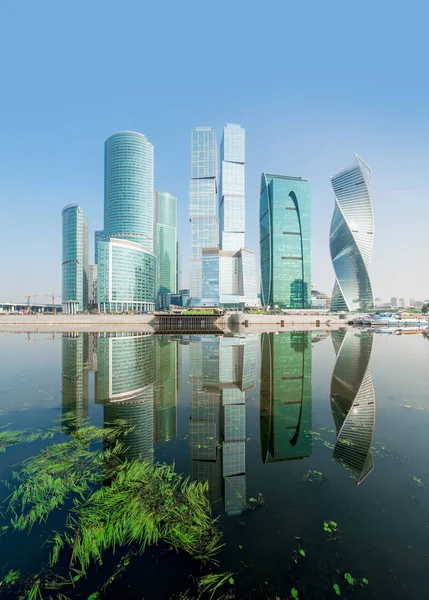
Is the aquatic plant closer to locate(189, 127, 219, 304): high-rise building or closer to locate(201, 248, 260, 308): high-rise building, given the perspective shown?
locate(201, 248, 260, 308): high-rise building

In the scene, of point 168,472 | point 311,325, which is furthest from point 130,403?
point 311,325

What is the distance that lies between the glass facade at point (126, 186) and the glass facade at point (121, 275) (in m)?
18.5

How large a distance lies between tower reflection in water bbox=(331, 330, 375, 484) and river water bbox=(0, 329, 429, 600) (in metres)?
0.07

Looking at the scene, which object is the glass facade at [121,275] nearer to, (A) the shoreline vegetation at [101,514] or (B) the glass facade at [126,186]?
(B) the glass facade at [126,186]

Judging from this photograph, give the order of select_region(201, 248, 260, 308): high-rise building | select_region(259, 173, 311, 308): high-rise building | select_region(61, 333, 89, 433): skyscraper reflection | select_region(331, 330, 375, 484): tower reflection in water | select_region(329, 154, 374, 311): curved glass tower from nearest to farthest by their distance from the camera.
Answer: select_region(331, 330, 375, 484): tower reflection in water < select_region(61, 333, 89, 433): skyscraper reflection < select_region(329, 154, 374, 311): curved glass tower < select_region(201, 248, 260, 308): high-rise building < select_region(259, 173, 311, 308): high-rise building

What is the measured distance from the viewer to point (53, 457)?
9.38 metres

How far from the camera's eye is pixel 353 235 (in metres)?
124

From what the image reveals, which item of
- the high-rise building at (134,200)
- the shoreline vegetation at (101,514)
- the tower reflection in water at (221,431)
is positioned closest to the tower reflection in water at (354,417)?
the tower reflection in water at (221,431)

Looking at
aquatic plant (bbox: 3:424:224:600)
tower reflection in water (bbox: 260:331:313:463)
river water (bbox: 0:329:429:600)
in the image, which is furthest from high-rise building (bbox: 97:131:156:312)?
aquatic plant (bbox: 3:424:224:600)

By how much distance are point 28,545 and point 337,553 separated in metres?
6.35

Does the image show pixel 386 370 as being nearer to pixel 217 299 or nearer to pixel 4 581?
pixel 4 581

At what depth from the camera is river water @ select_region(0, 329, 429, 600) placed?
5.04 m

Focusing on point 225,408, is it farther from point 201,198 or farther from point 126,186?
point 126,186

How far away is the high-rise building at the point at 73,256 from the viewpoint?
17212 centimetres
